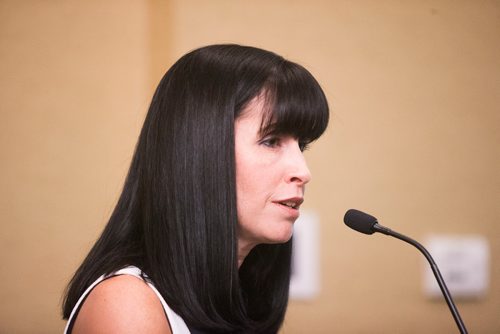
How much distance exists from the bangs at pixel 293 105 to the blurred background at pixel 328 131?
380 mm

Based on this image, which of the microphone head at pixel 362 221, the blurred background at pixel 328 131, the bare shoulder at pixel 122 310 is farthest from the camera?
the blurred background at pixel 328 131

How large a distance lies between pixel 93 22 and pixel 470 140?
36.5 inches

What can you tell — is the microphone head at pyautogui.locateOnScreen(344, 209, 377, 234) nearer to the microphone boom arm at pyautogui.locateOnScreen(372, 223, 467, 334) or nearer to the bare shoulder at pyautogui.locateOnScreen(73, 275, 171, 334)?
the microphone boom arm at pyautogui.locateOnScreen(372, 223, 467, 334)

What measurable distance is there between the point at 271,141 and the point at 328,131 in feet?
1.48

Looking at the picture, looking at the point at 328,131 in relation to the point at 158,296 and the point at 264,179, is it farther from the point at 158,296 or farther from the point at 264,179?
the point at 158,296

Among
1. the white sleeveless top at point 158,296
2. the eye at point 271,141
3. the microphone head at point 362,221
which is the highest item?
the eye at point 271,141

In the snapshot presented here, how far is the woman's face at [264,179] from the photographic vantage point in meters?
0.83

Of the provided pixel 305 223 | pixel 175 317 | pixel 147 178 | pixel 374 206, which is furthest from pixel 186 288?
pixel 374 206

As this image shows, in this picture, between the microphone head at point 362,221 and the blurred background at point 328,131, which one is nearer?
the microphone head at point 362,221

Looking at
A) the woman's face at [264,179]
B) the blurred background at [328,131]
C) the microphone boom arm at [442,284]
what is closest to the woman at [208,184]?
the woman's face at [264,179]

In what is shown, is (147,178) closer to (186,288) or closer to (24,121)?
(186,288)

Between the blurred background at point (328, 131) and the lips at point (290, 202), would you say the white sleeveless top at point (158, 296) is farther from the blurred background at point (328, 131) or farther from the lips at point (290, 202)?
the blurred background at point (328, 131)

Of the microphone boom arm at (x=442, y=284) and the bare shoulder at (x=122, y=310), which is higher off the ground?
the microphone boom arm at (x=442, y=284)

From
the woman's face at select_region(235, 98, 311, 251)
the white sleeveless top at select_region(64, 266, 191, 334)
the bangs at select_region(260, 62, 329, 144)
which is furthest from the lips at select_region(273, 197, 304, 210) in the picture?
the white sleeveless top at select_region(64, 266, 191, 334)
